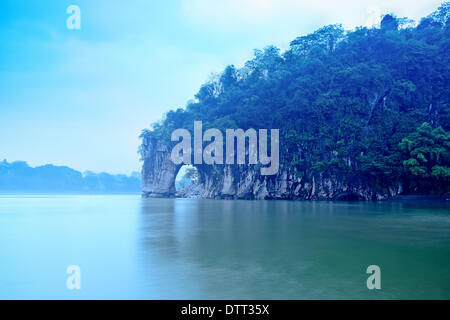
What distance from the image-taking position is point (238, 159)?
34.8 metres

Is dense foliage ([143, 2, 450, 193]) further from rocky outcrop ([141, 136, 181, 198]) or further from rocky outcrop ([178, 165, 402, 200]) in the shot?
rocky outcrop ([141, 136, 181, 198])

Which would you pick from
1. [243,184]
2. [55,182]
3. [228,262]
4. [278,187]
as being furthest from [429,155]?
[55,182]

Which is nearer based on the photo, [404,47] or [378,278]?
[378,278]

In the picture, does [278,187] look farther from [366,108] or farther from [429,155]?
[429,155]

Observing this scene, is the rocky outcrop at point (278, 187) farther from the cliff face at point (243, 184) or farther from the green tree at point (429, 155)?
the green tree at point (429, 155)

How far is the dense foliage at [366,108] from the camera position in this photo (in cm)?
2659

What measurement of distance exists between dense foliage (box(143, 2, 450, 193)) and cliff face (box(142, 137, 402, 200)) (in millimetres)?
823

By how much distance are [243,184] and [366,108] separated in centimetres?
1322

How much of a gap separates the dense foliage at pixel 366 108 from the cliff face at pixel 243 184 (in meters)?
0.82

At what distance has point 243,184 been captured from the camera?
1375 inches

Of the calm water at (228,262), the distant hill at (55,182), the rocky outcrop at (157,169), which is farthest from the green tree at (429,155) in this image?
the distant hill at (55,182)
